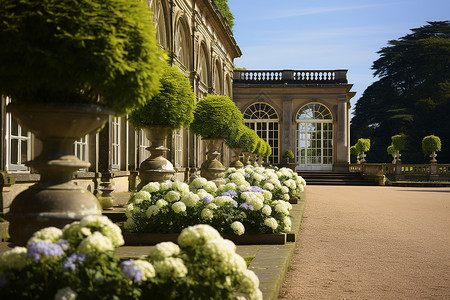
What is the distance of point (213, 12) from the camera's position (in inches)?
861

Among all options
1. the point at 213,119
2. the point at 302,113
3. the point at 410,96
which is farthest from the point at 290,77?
the point at 213,119

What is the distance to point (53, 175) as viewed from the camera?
3.37 m

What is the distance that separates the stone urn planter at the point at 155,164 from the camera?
7.75 meters

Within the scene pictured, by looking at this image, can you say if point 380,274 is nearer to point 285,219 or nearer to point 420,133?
point 285,219

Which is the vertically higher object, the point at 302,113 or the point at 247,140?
the point at 302,113

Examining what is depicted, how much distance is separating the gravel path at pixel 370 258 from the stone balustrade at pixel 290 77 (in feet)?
76.1

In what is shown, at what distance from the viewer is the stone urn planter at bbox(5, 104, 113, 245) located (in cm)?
325

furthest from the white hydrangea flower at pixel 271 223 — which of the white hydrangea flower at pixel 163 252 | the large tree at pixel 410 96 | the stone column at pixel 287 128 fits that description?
the large tree at pixel 410 96

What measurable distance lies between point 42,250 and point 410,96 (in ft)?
137

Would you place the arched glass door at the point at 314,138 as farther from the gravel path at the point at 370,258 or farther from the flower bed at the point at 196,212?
the flower bed at the point at 196,212

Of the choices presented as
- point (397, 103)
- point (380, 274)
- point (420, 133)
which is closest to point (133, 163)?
point (380, 274)

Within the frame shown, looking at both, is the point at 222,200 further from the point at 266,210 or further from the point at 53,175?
the point at 53,175

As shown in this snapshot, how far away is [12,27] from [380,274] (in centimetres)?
372

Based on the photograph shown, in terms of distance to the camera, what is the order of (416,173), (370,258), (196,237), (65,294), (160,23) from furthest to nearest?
(416,173)
(160,23)
(370,258)
(196,237)
(65,294)
